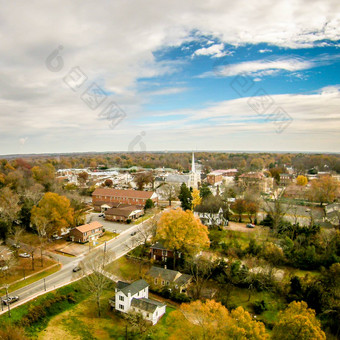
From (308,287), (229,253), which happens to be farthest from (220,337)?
(229,253)

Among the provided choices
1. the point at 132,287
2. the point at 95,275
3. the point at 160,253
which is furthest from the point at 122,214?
the point at 132,287

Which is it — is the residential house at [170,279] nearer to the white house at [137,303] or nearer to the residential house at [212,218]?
the white house at [137,303]

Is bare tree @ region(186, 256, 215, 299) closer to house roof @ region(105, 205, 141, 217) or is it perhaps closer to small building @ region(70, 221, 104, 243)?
small building @ region(70, 221, 104, 243)

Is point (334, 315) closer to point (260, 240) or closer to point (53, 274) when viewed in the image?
point (260, 240)

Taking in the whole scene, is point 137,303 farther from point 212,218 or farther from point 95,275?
point 212,218

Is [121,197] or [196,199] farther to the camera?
[121,197]

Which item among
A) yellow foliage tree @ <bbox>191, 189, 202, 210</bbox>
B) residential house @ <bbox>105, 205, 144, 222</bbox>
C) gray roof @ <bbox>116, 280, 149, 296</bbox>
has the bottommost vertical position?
gray roof @ <bbox>116, 280, 149, 296</bbox>

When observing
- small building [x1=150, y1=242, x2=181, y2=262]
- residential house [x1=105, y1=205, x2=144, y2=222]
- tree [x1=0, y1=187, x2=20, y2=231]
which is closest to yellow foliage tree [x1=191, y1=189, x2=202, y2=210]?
residential house [x1=105, y1=205, x2=144, y2=222]
